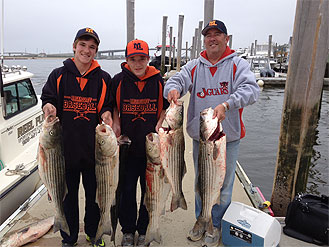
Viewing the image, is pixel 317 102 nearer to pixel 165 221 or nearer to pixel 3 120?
pixel 165 221

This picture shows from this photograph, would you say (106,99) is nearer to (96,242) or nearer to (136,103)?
(136,103)

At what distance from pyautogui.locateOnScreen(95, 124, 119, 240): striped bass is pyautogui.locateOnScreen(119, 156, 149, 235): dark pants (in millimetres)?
236

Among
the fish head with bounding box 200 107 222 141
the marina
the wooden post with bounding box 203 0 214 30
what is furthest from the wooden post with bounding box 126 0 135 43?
the fish head with bounding box 200 107 222 141

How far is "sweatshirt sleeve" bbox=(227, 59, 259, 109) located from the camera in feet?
8.73

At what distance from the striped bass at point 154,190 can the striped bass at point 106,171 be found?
331mm

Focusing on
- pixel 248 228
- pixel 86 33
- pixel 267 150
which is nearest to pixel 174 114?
pixel 86 33

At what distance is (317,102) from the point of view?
341cm

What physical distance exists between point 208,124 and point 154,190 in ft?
3.01

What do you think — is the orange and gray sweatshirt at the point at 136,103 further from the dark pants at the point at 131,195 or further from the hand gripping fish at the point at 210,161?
the hand gripping fish at the point at 210,161

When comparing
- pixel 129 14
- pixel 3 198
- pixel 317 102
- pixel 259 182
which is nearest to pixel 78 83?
pixel 3 198

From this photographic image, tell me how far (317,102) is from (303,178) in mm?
1076

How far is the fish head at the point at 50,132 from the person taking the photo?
2594 mm

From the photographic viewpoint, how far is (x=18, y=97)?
19.1 feet

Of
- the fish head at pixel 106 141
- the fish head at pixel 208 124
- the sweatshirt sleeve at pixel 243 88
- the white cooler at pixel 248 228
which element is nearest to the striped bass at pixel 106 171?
the fish head at pixel 106 141
